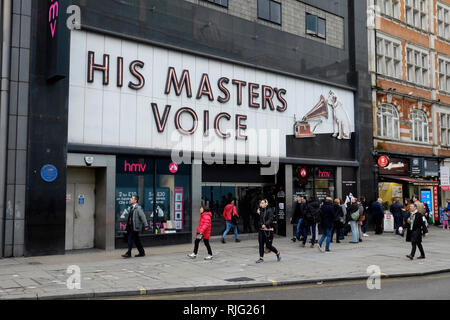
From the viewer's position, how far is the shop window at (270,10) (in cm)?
1973

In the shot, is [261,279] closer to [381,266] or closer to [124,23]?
[381,266]

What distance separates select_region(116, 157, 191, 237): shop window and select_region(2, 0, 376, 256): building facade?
4cm

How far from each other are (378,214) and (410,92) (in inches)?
351

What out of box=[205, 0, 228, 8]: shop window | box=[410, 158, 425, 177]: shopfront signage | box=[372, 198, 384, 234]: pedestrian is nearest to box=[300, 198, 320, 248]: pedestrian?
box=[372, 198, 384, 234]: pedestrian

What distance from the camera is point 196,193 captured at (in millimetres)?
17094

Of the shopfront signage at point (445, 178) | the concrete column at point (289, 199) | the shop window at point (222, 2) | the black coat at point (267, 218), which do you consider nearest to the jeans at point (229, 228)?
the concrete column at point (289, 199)

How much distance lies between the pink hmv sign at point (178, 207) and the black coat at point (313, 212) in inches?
178

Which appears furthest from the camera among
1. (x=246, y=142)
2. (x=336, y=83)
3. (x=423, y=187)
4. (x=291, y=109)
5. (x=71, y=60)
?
(x=423, y=187)

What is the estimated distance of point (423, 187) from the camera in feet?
90.6

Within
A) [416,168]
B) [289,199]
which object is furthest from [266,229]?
[416,168]

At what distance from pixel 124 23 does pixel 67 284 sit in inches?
369

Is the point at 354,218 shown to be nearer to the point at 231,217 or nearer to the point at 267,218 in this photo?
the point at 231,217

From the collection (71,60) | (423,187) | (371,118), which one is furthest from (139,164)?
Result: (423,187)

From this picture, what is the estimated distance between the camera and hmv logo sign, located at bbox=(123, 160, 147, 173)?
50.7ft
